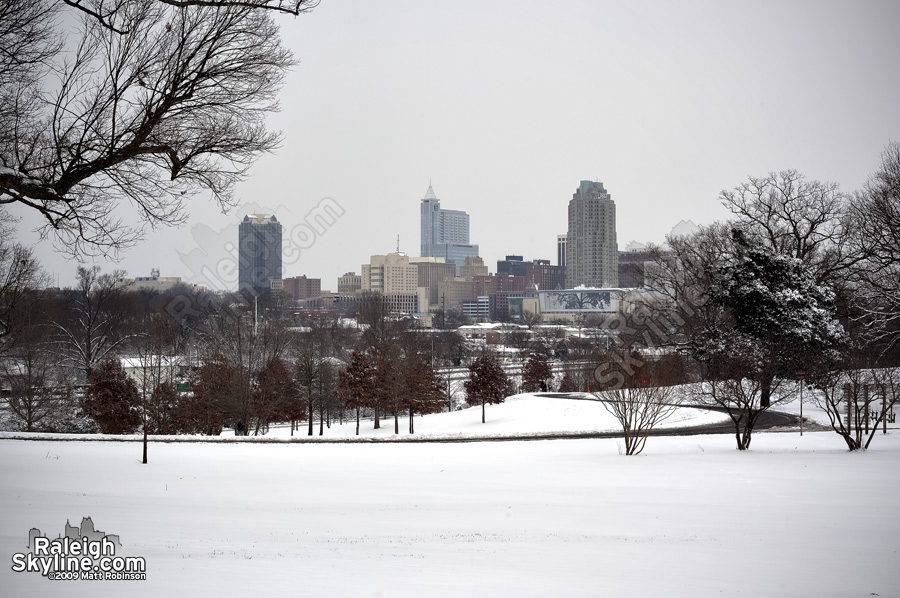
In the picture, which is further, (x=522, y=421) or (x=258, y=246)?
(x=258, y=246)

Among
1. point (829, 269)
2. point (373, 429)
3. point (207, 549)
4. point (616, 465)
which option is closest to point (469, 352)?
point (373, 429)

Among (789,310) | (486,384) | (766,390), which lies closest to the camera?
(766,390)

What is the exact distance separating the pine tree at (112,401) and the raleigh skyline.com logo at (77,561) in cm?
2246

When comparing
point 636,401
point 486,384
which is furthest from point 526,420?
point 636,401

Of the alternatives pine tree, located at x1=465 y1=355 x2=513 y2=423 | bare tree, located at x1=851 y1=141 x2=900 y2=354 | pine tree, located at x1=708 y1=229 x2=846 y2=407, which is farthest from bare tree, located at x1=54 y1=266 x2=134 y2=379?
bare tree, located at x1=851 y1=141 x2=900 y2=354

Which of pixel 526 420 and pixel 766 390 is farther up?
pixel 766 390

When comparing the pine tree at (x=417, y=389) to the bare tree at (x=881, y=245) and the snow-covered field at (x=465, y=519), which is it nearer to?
the snow-covered field at (x=465, y=519)

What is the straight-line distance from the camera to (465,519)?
11.1 m

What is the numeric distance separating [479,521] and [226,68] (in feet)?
25.5

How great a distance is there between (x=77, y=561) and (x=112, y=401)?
24.0m

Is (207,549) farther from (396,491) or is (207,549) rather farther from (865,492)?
(865,492)

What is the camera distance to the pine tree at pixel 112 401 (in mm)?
28203

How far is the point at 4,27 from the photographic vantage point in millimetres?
5863

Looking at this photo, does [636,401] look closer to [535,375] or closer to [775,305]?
[775,305]
